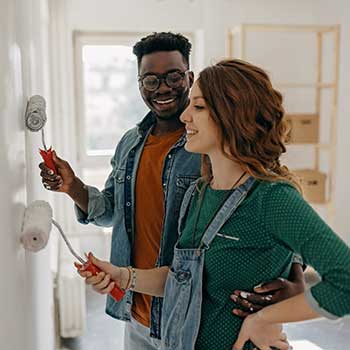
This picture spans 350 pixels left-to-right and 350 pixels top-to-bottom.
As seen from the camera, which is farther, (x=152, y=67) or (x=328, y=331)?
(x=328, y=331)

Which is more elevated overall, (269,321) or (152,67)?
(152,67)

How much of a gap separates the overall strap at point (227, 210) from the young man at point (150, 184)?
269 millimetres

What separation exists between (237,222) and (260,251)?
0.08m

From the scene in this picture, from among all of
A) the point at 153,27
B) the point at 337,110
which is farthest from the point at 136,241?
the point at 337,110

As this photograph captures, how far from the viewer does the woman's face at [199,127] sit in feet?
3.36

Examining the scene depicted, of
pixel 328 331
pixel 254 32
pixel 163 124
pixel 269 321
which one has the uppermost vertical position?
pixel 254 32

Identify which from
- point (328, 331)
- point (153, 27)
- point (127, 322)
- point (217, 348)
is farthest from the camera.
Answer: point (153, 27)

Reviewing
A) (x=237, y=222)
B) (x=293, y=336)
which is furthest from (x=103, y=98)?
(x=237, y=222)

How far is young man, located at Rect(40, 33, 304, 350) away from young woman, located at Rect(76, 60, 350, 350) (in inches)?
8.1

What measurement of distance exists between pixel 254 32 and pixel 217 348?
3.25 metres

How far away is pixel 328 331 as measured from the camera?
2990 mm

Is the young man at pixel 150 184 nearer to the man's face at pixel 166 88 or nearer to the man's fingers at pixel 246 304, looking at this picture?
the man's face at pixel 166 88

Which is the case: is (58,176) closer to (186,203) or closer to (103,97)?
(186,203)

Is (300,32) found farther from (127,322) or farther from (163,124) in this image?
(127,322)
